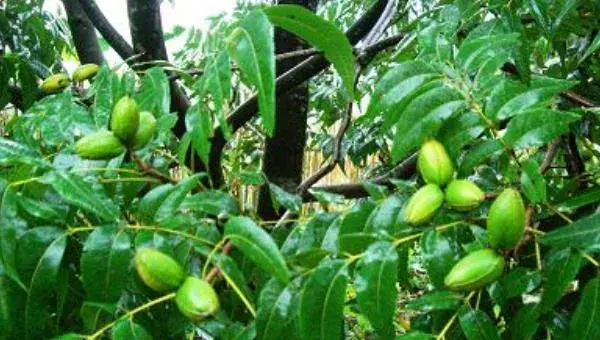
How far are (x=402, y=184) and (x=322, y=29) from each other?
0.18 m

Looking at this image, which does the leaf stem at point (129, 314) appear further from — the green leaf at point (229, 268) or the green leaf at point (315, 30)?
the green leaf at point (315, 30)

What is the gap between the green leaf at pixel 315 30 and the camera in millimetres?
645

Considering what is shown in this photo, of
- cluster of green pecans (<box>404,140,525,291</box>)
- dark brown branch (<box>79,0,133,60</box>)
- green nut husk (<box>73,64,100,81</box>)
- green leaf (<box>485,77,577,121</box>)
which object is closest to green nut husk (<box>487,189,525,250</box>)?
A: cluster of green pecans (<box>404,140,525,291</box>)

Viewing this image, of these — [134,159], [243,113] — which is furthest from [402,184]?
[243,113]

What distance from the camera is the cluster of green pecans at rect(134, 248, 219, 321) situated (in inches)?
21.7

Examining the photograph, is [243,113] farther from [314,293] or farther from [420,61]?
[314,293]

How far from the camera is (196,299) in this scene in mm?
553

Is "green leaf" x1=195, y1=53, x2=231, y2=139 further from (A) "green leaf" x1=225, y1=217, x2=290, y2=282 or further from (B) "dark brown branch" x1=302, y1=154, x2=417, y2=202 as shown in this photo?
(B) "dark brown branch" x1=302, y1=154, x2=417, y2=202

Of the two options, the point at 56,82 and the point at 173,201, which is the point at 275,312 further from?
the point at 56,82

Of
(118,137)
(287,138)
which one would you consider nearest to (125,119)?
(118,137)

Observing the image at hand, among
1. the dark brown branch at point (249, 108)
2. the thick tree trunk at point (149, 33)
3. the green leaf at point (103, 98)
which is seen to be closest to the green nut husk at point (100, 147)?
the green leaf at point (103, 98)

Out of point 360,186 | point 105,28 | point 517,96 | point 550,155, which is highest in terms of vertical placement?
point 105,28

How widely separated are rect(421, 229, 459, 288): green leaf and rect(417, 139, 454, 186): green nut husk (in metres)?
0.05

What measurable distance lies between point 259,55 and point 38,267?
0.26 m
